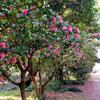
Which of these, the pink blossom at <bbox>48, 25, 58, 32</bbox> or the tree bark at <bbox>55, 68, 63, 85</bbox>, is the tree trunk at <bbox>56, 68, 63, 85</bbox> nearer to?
the tree bark at <bbox>55, 68, 63, 85</bbox>

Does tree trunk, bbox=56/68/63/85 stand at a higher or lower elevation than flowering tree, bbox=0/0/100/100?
lower

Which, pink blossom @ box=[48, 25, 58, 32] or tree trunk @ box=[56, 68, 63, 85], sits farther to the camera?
tree trunk @ box=[56, 68, 63, 85]

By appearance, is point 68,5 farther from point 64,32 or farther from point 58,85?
point 58,85

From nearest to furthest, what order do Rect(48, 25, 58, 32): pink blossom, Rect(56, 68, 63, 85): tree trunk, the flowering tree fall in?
the flowering tree → Rect(48, 25, 58, 32): pink blossom → Rect(56, 68, 63, 85): tree trunk

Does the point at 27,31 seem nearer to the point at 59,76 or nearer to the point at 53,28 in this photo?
the point at 53,28

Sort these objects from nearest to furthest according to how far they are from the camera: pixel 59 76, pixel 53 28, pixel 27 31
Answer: pixel 27 31
pixel 53 28
pixel 59 76

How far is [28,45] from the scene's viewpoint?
5770 millimetres

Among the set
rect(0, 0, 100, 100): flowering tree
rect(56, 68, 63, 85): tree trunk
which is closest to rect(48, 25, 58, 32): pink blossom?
rect(0, 0, 100, 100): flowering tree

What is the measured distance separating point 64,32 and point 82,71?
1488 cm

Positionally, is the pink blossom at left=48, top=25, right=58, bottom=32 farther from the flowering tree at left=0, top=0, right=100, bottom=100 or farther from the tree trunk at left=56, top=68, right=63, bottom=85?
the tree trunk at left=56, top=68, right=63, bottom=85

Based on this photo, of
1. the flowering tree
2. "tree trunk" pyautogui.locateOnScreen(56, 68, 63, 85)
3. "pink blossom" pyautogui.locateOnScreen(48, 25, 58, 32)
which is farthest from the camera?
"tree trunk" pyautogui.locateOnScreen(56, 68, 63, 85)

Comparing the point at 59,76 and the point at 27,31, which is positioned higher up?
the point at 27,31

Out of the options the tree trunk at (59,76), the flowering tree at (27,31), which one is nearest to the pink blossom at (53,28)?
the flowering tree at (27,31)

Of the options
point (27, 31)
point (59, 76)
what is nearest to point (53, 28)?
point (27, 31)
